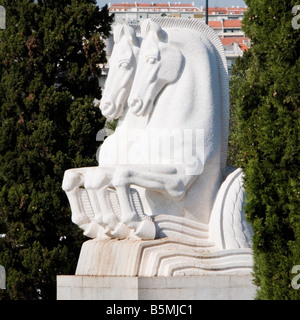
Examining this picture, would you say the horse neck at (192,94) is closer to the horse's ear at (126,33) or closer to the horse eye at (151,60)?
the horse eye at (151,60)

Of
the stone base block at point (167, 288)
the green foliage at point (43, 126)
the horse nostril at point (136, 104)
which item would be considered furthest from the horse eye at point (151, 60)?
the green foliage at point (43, 126)

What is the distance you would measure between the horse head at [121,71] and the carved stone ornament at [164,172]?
0.05 feet

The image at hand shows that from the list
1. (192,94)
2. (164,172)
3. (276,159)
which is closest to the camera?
(276,159)

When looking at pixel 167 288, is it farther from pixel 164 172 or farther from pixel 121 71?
pixel 121 71

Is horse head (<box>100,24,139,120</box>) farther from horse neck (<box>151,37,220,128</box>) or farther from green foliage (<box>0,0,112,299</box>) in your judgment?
green foliage (<box>0,0,112,299</box>)

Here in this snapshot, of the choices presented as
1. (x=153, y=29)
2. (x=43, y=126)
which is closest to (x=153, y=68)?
(x=153, y=29)

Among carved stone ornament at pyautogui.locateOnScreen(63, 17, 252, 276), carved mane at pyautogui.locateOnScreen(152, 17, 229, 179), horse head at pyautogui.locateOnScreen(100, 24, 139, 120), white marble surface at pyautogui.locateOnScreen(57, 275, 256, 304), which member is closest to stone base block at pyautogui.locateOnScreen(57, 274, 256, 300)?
white marble surface at pyautogui.locateOnScreen(57, 275, 256, 304)

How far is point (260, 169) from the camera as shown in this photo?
11547 mm

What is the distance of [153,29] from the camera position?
15.1 m

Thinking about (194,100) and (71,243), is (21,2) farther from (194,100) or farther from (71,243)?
(194,100)

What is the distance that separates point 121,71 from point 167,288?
3281mm

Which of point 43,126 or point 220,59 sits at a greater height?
point 220,59

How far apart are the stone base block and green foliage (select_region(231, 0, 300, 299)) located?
2382mm

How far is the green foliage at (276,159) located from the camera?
37.3 feet
